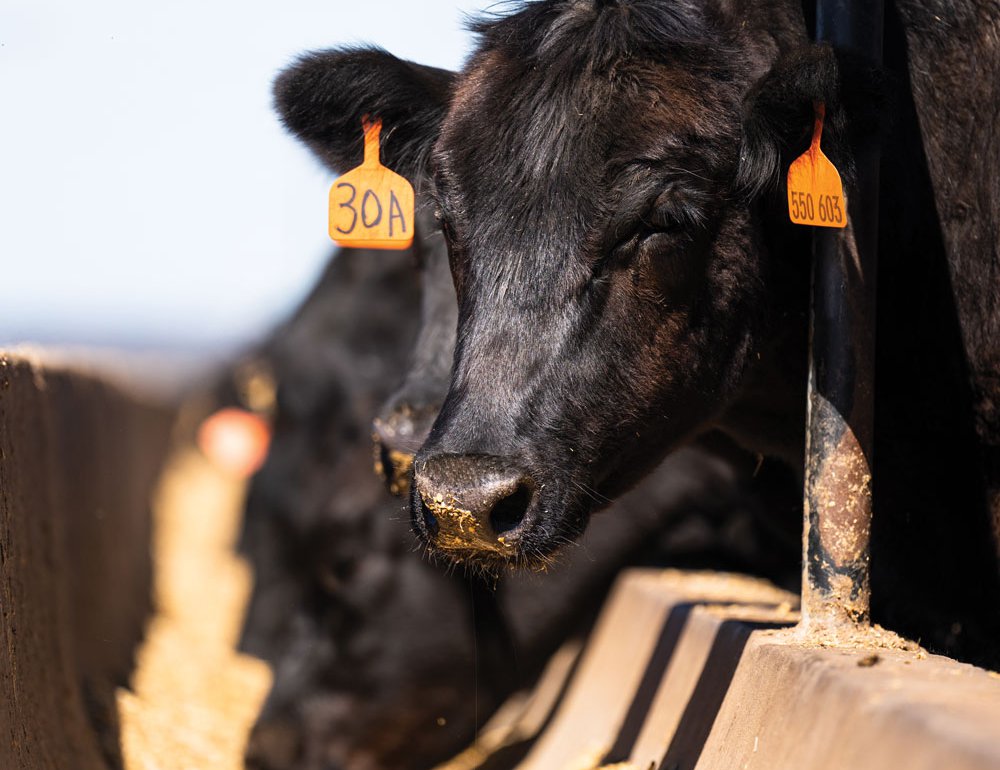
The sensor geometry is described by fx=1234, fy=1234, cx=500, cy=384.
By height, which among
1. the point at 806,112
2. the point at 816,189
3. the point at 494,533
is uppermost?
the point at 806,112

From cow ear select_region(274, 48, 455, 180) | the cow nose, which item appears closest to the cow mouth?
the cow nose

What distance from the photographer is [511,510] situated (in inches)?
107

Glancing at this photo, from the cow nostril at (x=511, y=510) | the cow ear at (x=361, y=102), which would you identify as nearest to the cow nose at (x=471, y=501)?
the cow nostril at (x=511, y=510)

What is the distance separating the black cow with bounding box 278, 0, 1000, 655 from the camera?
2850 millimetres

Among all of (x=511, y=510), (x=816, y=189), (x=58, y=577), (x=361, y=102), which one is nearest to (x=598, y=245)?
(x=816, y=189)

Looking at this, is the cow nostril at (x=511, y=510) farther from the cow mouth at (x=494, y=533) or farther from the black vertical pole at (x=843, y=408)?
the black vertical pole at (x=843, y=408)

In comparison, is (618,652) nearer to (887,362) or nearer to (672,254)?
(887,362)

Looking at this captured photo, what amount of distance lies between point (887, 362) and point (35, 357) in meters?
2.69

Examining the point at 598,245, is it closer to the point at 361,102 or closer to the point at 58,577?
the point at 361,102

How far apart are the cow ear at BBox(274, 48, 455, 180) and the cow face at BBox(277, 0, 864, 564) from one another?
0.40 m

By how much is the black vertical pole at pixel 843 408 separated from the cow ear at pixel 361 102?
128cm

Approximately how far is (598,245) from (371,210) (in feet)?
2.80

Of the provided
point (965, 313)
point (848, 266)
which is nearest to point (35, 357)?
point (848, 266)

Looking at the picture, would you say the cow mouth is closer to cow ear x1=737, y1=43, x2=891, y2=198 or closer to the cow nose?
the cow nose
